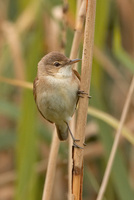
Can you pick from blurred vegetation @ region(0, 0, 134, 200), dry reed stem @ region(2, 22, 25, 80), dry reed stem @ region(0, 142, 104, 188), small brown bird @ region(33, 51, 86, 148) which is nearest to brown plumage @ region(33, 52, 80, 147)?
small brown bird @ region(33, 51, 86, 148)

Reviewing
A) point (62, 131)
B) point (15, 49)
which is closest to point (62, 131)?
point (62, 131)

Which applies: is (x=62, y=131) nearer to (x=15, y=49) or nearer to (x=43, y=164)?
(x=43, y=164)

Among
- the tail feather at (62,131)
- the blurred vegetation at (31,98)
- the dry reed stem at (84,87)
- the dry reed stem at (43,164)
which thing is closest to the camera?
the dry reed stem at (84,87)

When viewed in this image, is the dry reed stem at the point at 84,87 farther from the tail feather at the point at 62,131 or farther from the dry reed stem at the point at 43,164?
the dry reed stem at the point at 43,164

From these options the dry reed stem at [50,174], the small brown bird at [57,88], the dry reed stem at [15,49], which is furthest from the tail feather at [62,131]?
the dry reed stem at [15,49]

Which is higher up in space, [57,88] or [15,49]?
[15,49]

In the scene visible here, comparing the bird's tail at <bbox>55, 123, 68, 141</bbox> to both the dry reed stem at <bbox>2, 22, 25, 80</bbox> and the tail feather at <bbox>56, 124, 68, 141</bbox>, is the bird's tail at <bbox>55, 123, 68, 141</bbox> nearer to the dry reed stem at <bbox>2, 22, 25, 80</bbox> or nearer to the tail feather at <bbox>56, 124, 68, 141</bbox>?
the tail feather at <bbox>56, 124, 68, 141</bbox>
